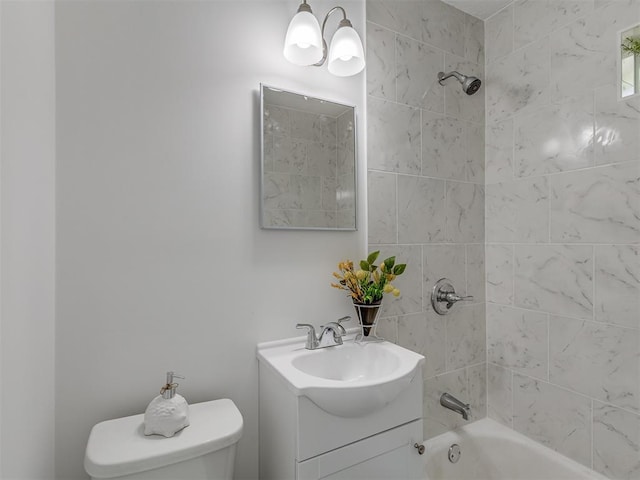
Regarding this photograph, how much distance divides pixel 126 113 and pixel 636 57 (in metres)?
1.93

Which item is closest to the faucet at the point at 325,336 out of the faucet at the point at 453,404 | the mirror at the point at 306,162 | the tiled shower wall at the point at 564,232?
the mirror at the point at 306,162

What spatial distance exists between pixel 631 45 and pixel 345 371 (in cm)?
173

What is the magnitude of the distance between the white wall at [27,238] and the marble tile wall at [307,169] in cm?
67

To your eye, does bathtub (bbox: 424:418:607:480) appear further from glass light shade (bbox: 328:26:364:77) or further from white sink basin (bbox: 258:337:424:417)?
glass light shade (bbox: 328:26:364:77)

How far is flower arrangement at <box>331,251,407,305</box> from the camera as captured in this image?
4.62 ft

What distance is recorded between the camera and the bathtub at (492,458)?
1.60 meters

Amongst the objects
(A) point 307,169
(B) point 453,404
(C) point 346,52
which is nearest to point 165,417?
(A) point 307,169

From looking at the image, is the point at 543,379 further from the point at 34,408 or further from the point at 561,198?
the point at 34,408

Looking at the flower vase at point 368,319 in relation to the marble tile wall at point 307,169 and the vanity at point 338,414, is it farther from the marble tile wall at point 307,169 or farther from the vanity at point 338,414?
the marble tile wall at point 307,169

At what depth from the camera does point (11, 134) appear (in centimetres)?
69

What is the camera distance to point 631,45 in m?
1.40

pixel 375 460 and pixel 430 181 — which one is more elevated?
pixel 430 181

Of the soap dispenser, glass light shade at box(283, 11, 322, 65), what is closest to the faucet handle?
the soap dispenser

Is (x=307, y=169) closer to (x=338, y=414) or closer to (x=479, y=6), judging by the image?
(x=338, y=414)
